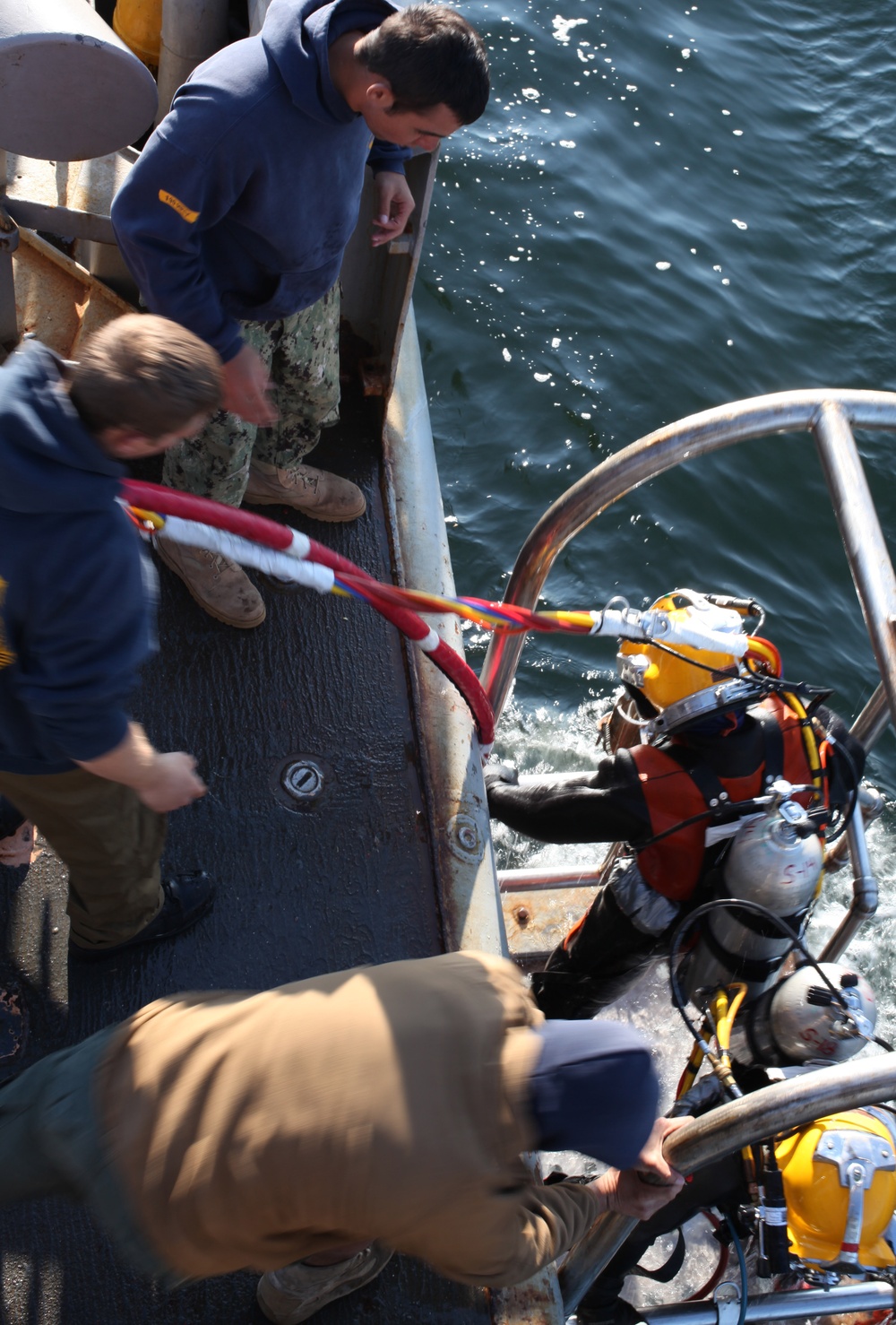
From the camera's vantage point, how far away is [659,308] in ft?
27.6

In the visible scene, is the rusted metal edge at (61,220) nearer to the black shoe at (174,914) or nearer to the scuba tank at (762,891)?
the black shoe at (174,914)

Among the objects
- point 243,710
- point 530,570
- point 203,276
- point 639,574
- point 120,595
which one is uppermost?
point 203,276

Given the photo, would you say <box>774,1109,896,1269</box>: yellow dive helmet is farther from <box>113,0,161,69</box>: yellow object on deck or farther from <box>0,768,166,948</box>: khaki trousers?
<box>113,0,161,69</box>: yellow object on deck

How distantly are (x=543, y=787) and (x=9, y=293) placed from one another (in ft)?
7.26

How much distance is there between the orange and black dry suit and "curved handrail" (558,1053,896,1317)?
39.8 inches

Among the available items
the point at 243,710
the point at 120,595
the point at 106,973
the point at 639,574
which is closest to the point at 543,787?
the point at 243,710

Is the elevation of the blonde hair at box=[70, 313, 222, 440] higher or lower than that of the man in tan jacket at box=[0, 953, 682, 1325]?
higher

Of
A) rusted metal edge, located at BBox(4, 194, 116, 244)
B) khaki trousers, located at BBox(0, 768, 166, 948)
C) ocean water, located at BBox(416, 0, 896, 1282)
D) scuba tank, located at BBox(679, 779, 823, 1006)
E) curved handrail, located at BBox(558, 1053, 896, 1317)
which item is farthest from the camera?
ocean water, located at BBox(416, 0, 896, 1282)

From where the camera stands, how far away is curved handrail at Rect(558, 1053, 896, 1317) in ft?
6.31

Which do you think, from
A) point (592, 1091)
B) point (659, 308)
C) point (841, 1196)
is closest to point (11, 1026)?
point (592, 1091)

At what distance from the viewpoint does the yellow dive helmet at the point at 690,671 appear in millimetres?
2979

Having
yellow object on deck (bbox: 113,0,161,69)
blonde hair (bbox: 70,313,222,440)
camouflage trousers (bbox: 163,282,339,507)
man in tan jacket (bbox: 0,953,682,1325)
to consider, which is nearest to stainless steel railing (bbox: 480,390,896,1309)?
man in tan jacket (bbox: 0,953,682,1325)

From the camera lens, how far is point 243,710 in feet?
10.9

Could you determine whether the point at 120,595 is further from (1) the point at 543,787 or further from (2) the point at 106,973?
(1) the point at 543,787
